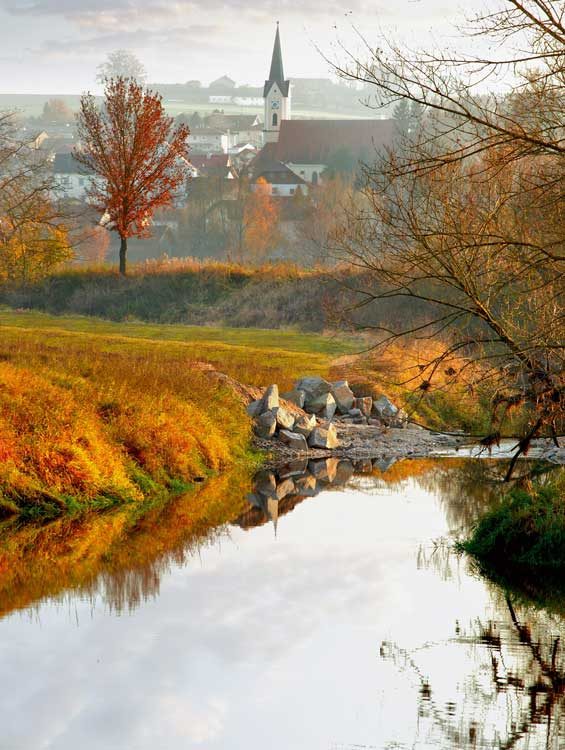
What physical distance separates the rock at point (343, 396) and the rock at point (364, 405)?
0.15 metres

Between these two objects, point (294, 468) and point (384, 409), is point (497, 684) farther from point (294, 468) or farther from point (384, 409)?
point (384, 409)

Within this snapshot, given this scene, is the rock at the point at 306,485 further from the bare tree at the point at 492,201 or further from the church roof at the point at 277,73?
the church roof at the point at 277,73

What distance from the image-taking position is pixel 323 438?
73.3 feet

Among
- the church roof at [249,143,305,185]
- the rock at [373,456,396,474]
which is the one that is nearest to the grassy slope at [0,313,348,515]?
the rock at [373,456,396,474]

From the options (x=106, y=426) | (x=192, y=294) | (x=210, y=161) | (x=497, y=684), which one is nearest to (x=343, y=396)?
(x=106, y=426)

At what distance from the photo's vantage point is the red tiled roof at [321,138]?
105000 millimetres

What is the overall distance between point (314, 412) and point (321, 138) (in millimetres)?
87607

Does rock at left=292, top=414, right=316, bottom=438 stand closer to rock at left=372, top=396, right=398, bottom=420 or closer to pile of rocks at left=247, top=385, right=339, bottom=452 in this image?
pile of rocks at left=247, top=385, right=339, bottom=452

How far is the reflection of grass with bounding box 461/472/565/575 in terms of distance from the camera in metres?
13.3

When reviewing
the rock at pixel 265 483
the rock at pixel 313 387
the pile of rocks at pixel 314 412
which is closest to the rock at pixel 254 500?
the rock at pixel 265 483

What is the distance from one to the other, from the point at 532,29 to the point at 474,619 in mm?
5712

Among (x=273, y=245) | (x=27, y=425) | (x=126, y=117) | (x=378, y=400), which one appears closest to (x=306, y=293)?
(x=126, y=117)

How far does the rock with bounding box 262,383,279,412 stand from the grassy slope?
69cm

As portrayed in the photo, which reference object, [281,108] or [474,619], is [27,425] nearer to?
[474,619]
